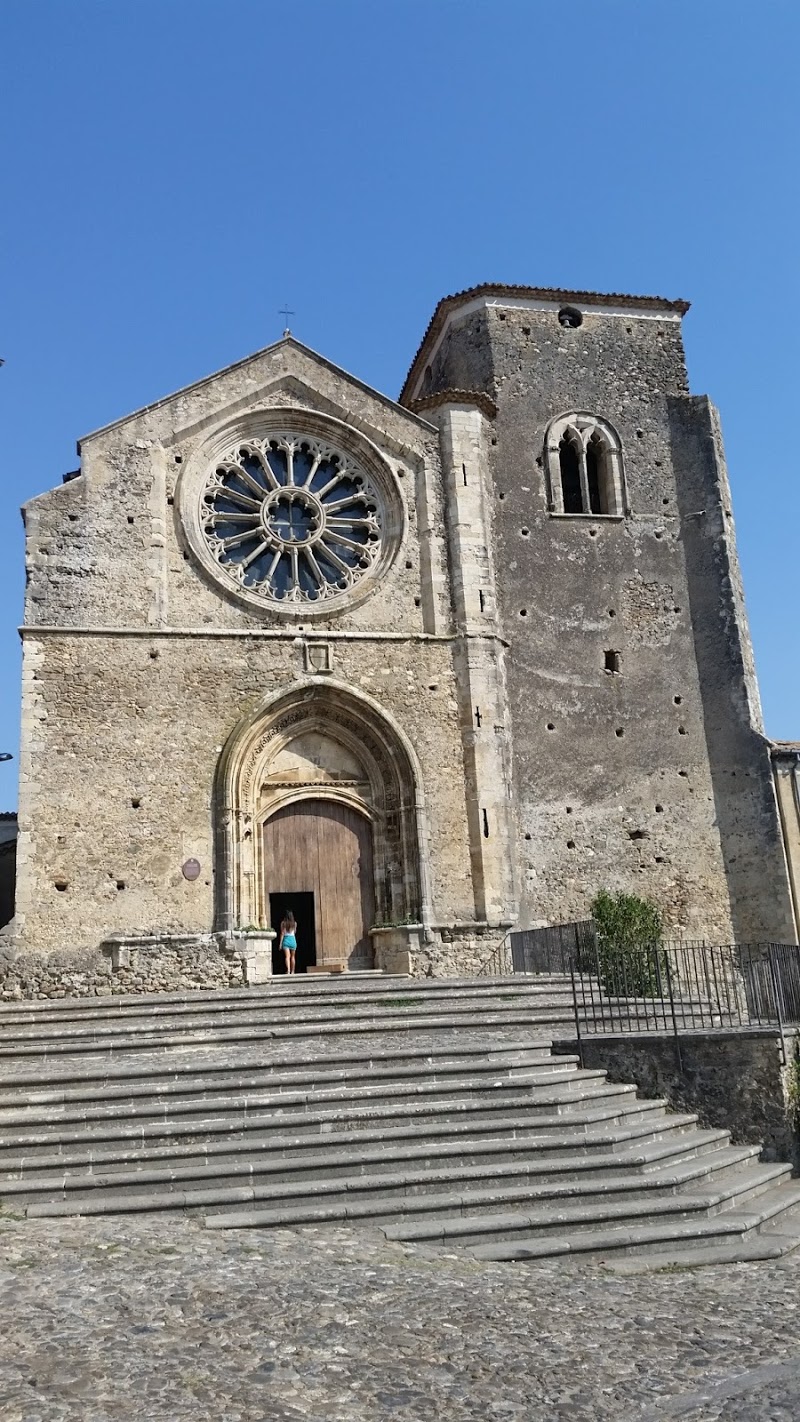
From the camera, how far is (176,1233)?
7.22 m

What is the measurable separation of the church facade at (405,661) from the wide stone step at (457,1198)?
294 inches

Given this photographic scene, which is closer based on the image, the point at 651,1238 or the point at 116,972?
the point at 651,1238

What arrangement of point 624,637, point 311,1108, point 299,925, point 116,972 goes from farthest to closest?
point 624,637 < point 299,925 < point 116,972 < point 311,1108

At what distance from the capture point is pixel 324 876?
1656 cm

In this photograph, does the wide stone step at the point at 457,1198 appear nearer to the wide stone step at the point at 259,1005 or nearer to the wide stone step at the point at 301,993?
the wide stone step at the point at 259,1005

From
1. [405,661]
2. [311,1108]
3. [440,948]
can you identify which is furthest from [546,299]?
[311,1108]

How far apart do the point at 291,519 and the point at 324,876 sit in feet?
18.9

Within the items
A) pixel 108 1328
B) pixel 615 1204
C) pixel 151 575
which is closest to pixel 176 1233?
pixel 108 1328

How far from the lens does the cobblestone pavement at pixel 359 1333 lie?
15.6ft

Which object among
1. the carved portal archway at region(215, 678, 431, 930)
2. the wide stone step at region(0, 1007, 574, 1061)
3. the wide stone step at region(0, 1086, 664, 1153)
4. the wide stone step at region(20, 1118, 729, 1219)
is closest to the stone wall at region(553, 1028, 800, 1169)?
the wide stone step at region(0, 1086, 664, 1153)

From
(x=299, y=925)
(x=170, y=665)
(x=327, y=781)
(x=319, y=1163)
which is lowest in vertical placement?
(x=319, y=1163)

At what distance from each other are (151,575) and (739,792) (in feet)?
33.7

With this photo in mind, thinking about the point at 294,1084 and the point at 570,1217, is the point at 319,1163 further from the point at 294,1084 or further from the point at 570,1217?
the point at 570,1217

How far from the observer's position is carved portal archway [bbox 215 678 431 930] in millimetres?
15773
